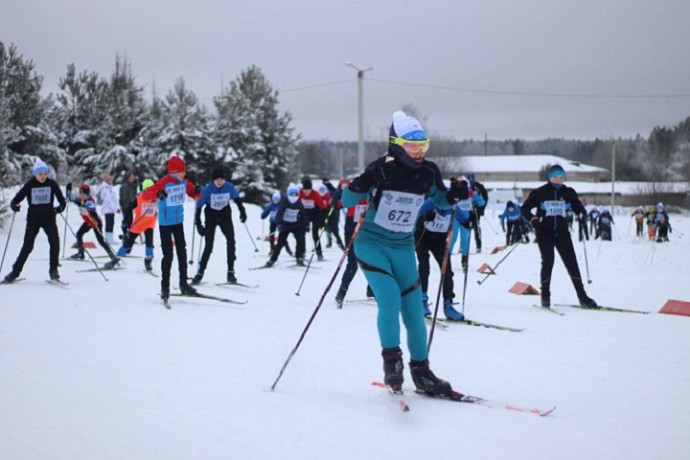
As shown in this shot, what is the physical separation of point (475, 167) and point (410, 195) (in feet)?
316

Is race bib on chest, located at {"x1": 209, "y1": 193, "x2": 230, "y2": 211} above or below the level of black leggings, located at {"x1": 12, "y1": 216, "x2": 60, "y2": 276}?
above

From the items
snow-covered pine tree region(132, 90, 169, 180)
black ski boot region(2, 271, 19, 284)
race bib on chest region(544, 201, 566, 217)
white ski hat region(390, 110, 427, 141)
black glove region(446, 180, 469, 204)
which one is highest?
snow-covered pine tree region(132, 90, 169, 180)

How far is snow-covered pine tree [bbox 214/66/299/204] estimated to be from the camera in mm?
34125

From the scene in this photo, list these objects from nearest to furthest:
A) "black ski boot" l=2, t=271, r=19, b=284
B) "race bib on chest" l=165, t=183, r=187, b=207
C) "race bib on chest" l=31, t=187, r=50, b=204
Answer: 1. "race bib on chest" l=165, t=183, r=187, b=207
2. "race bib on chest" l=31, t=187, r=50, b=204
3. "black ski boot" l=2, t=271, r=19, b=284

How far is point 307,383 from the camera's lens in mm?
4957

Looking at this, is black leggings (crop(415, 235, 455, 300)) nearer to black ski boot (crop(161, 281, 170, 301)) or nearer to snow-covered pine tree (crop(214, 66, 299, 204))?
black ski boot (crop(161, 281, 170, 301))

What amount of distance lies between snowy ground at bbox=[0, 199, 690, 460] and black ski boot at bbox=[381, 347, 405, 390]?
0.14 m

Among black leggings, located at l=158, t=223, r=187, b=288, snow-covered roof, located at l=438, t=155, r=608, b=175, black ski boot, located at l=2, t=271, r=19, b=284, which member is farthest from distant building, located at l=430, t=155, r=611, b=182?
black leggings, located at l=158, t=223, r=187, b=288

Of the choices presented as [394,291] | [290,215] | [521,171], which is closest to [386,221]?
[394,291]

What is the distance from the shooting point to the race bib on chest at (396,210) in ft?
15.3

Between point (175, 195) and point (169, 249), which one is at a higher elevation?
point (175, 195)

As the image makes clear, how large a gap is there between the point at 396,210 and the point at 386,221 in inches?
4.3

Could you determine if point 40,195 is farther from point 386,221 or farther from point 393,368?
point 393,368

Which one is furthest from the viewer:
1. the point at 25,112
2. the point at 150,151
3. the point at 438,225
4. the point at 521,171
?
the point at 521,171
